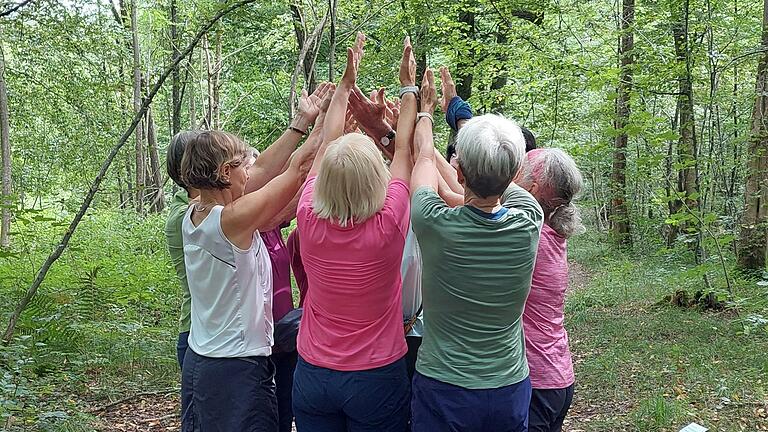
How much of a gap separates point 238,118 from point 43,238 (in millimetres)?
10577

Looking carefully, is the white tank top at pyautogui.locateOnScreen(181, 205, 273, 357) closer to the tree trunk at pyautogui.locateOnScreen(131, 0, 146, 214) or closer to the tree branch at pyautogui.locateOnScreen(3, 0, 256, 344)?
the tree branch at pyautogui.locateOnScreen(3, 0, 256, 344)

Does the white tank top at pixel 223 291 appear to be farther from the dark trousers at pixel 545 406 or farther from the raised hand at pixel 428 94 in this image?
the dark trousers at pixel 545 406

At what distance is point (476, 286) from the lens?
2.34m

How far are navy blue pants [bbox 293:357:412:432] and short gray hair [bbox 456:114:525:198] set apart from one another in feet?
2.63

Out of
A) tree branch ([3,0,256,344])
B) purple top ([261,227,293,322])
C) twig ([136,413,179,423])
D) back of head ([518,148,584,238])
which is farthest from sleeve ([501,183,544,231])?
twig ([136,413,179,423])

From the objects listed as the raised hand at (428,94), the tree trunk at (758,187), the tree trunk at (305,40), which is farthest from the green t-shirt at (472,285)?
the tree trunk at (305,40)

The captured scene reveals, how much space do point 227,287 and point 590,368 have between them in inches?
183

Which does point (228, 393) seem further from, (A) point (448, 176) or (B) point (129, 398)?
(B) point (129, 398)

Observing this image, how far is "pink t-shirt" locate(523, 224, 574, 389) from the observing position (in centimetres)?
276

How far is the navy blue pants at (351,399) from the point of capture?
247cm

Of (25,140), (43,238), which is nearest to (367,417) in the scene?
(43,238)

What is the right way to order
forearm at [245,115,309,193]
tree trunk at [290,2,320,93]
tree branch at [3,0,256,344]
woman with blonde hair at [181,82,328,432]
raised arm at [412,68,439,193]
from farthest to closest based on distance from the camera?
tree trunk at [290,2,320,93], tree branch at [3,0,256,344], forearm at [245,115,309,193], woman with blonde hair at [181,82,328,432], raised arm at [412,68,439,193]

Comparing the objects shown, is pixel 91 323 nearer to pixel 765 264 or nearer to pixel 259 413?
pixel 259 413

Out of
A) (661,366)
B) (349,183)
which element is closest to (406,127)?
(349,183)
